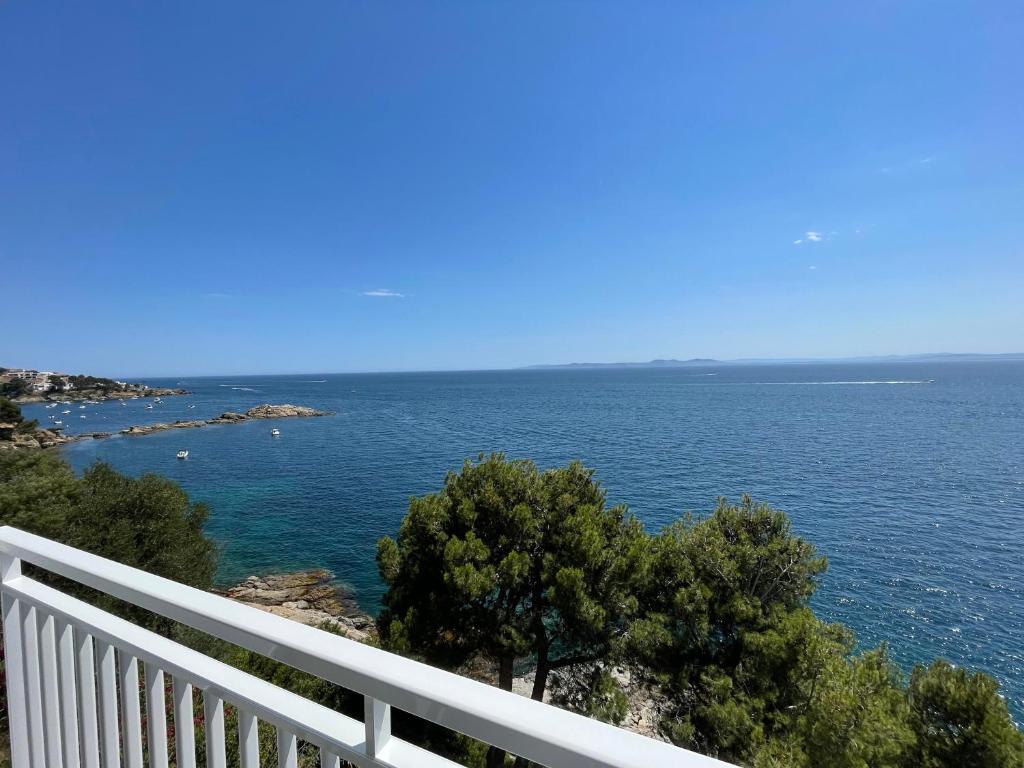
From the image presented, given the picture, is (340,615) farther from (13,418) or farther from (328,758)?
(13,418)

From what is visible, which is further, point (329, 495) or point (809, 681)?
point (329, 495)

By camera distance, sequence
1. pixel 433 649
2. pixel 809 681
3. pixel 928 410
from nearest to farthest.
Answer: pixel 809 681 → pixel 433 649 → pixel 928 410

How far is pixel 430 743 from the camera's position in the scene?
8.95 metres

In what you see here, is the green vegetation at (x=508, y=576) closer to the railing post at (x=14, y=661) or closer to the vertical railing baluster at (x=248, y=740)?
the railing post at (x=14, y=661)

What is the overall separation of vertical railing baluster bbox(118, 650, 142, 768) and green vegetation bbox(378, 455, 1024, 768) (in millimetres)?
8161

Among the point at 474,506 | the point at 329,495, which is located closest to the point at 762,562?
the point at 474,506

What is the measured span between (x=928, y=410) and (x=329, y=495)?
A: 71099 millimetres

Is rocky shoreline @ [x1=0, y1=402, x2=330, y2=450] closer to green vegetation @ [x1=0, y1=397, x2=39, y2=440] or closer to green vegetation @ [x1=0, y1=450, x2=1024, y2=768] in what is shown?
green vegetation @ [x1=0, y1=397, x2=39, y2=440]

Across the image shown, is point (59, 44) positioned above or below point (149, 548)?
above

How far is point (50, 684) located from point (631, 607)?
10.0 meters

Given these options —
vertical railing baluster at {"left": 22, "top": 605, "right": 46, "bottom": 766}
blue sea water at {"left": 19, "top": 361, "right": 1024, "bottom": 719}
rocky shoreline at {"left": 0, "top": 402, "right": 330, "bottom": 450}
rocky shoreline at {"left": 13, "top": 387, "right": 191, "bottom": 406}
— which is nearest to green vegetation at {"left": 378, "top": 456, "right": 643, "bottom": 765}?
blue sea water at {"left": 19, "top": 361, "right": 1024, "bottom": 719}

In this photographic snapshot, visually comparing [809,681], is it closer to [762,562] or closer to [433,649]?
[762,562]

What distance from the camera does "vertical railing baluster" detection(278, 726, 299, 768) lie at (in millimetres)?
1087

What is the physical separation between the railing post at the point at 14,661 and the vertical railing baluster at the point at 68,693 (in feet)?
0.87
